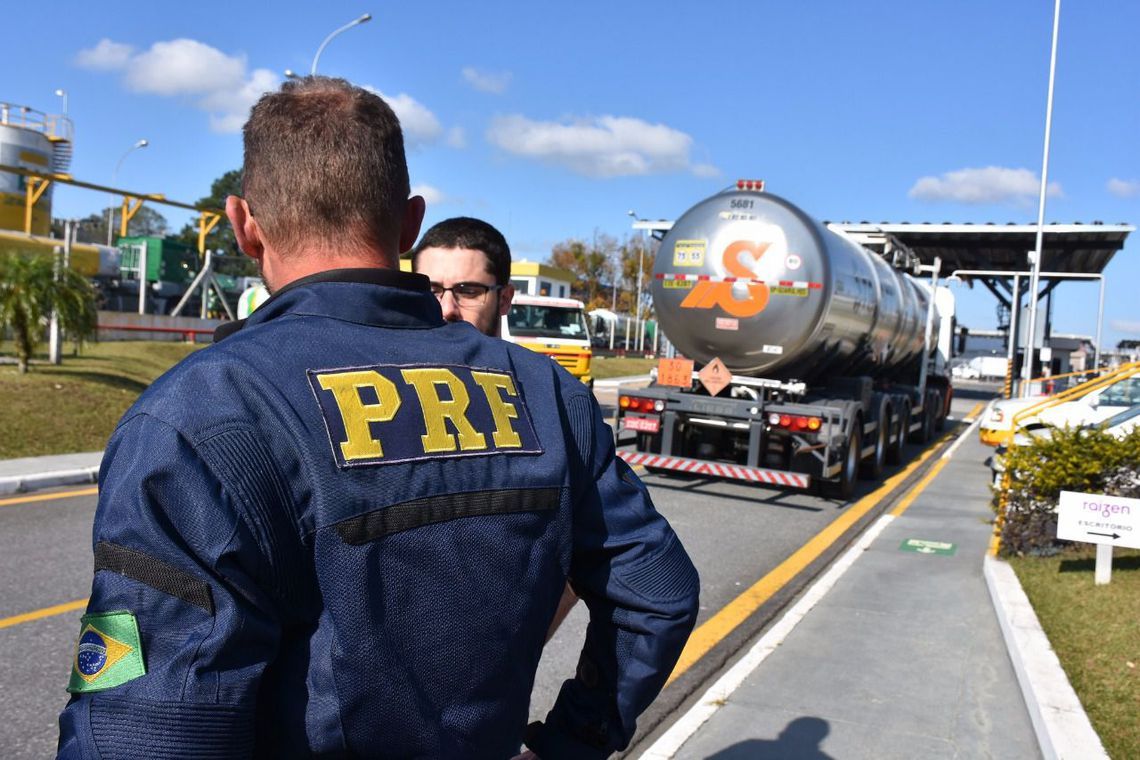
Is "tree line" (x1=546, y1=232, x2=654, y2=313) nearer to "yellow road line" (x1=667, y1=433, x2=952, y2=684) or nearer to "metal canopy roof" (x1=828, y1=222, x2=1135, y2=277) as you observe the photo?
"metal canopy roof" (x1=828, y1=222, x2=1135, y2=277)

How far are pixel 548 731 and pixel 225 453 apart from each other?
3.01 ft

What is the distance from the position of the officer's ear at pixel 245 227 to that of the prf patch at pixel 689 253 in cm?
911

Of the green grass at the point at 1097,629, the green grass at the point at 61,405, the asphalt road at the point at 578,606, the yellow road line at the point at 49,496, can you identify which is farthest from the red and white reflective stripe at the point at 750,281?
the yellow road line at the point at 49,496

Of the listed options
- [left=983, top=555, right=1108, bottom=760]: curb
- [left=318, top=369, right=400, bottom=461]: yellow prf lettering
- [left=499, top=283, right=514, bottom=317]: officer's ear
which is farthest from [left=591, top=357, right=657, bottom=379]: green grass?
[left=318, top=369, right=400, bottom=461]: yellow prf lettering

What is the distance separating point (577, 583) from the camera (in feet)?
5.80

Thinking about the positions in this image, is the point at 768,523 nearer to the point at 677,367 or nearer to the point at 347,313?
the point at 677,367

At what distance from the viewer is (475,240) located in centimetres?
375

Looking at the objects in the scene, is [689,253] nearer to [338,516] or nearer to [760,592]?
[760,592]

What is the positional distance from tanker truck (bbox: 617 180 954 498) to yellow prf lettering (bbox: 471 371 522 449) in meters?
8.95

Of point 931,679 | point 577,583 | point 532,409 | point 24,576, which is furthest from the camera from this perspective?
point 24,576

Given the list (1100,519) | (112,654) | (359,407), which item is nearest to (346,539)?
(359,407)

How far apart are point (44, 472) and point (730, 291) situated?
727 cm

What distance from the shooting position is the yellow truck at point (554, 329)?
1905 centimetres

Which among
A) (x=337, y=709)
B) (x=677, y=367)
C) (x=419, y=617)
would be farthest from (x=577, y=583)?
(x=677, y=367)
